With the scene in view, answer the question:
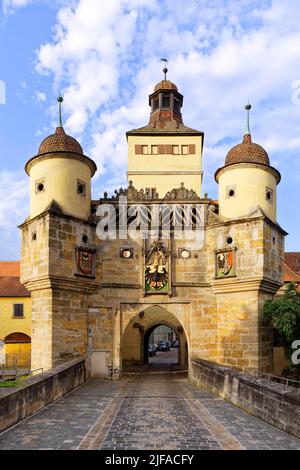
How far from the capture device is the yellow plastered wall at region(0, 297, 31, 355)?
93.0 feet

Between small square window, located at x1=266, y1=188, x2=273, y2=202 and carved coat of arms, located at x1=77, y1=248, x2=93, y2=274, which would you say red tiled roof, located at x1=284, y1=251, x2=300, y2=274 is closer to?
small square window, located at x1=266, y1=188, x2=273, y2=202

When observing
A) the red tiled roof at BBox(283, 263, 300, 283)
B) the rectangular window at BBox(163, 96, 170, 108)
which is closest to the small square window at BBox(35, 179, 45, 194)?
the red tiled roof at BBox(283, 263, 300, 283)

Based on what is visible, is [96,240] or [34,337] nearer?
[34,337]

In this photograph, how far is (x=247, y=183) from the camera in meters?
16.9

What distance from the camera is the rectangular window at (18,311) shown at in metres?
28.9

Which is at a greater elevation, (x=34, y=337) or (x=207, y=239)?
(x=207, y=239)

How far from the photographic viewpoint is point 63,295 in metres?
15.8

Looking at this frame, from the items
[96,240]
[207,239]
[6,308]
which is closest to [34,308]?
[96,240]

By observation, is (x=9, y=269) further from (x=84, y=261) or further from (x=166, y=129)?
(x=84, y=261)

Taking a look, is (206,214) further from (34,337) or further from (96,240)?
(34,337)

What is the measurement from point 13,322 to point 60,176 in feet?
51.6

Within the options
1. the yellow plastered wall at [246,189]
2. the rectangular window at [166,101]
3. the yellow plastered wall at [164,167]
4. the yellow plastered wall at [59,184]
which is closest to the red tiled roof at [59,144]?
the yellow plastered wall at [59,184]

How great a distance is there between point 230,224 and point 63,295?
6780mm
